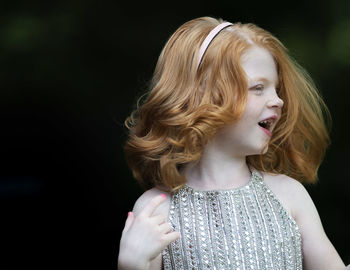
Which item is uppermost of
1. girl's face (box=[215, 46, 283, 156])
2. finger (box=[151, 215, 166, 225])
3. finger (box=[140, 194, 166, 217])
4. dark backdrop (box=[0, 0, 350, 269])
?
dark backdrop (box=[0, 0, 350, 269])

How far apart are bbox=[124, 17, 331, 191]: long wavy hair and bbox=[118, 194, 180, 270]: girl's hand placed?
0.14 metres

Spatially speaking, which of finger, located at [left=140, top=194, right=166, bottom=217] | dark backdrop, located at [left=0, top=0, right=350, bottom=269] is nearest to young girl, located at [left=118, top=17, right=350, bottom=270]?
finger, located at [left=140, top=194, right=166, bottom=217]

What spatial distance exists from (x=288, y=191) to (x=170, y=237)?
1.09 ft

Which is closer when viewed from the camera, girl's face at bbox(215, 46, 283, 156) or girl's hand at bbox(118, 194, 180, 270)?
girl's hand at bbox(118, 194, 180, 270)

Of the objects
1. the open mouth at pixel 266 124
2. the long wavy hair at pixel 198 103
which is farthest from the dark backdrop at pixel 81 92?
the open mouth at pixel 266 124

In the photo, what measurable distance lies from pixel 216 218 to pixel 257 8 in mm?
1118

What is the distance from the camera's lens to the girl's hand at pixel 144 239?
4.47 feet

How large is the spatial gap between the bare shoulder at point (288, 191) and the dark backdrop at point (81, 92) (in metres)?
0.85

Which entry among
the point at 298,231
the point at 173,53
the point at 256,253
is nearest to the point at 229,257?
the point at 256,253

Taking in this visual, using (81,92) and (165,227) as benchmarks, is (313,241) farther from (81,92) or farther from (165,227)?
(81,92)

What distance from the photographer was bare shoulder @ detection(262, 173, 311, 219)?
1520mm

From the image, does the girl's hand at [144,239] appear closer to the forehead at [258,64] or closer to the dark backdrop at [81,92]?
the forehead at [258,64]

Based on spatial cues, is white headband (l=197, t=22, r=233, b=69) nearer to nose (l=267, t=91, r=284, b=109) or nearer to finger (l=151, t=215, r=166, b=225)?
nose (l=267, t=91, r=284, b=109)

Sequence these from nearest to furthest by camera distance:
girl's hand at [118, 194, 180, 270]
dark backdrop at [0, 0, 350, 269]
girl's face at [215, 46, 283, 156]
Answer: girl's hand at [118, 194, 180, 270], girl's face at [215, 46, 283, 156], dark backdrop at [0, 0, 350, 269]
